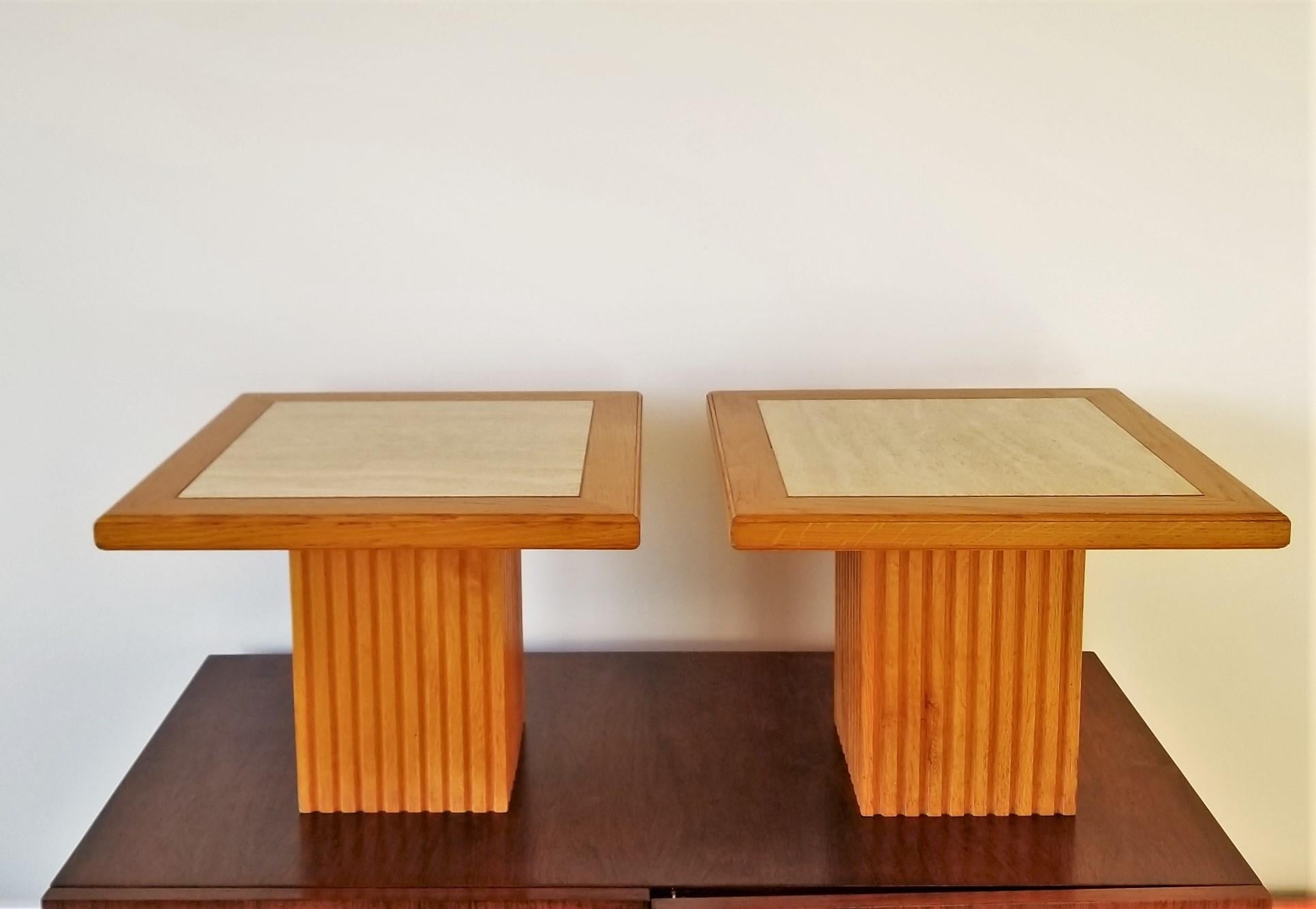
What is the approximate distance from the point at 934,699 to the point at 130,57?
900 mm

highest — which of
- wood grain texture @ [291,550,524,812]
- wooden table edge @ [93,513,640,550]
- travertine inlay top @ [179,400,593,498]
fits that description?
travertine inlay top @ [179,400,593,498]

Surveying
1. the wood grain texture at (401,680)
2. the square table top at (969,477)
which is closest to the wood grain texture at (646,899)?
the wood grain texture at (401,680)

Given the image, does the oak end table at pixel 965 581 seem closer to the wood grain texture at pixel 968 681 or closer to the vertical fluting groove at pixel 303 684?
the wood grain texture at pixel 968 681

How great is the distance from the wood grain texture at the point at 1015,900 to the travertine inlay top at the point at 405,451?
0.31 m

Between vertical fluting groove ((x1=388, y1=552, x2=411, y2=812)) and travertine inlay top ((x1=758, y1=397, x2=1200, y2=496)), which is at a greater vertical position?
travertine inlay top ((x1=758, y1=397, x2=1200, y2=496))

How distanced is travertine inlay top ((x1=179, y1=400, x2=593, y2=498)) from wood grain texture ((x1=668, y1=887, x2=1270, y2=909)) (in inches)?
12.2

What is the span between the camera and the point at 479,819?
0.99 meters

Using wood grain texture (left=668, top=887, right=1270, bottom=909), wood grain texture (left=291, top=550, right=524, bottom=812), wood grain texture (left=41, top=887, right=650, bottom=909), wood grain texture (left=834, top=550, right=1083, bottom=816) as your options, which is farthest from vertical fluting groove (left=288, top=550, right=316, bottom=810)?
wood grain texture (left=834, top=550, right=1083, bottom=816)

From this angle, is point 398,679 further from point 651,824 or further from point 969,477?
point 969,477

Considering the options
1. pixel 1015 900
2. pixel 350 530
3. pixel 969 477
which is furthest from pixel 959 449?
pixel 350 530

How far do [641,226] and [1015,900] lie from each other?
26.2 inches

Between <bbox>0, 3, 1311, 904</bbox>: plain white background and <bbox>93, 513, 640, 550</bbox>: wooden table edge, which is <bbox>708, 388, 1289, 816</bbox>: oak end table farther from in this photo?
<bbox>0, 3, 1311, 904</bbox>: plain white background

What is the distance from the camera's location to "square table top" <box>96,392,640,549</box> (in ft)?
2.72

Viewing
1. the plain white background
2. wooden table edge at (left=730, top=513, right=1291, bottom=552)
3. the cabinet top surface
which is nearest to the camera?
wooden table edge at (left=730, top=513, right=1291, bottom=552)
